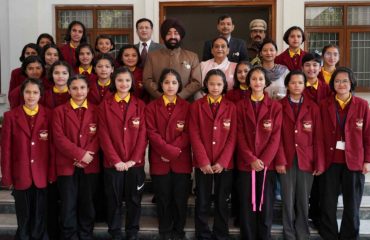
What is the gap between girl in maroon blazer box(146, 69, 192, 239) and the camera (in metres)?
3.77

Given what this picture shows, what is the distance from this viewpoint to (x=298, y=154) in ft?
12.2

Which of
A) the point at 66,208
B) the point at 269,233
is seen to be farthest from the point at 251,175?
the point at 66,208

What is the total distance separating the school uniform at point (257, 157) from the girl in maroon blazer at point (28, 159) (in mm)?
1594

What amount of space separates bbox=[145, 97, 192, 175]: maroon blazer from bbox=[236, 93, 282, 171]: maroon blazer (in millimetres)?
456

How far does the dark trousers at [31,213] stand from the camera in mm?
3664

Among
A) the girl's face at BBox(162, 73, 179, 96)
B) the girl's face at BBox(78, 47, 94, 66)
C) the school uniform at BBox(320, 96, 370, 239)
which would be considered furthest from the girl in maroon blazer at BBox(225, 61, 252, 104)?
the girl's face at BBox(78, 47, 94, 66)

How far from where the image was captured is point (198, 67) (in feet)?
14.2

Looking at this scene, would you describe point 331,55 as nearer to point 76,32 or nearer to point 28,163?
point 76,32

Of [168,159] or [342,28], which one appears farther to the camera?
[342,28]

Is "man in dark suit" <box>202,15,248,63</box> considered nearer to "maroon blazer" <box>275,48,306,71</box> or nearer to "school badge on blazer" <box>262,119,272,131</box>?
"maroon blazer" <box>275,48,306,71</box>

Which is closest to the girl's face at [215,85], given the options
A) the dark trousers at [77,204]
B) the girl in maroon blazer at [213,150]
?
the girl in maroon blazer at [213,150]

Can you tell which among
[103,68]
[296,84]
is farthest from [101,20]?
[296,84]

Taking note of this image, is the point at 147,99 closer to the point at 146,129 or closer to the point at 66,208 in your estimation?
the point at 146,129

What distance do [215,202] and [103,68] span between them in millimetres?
1510
